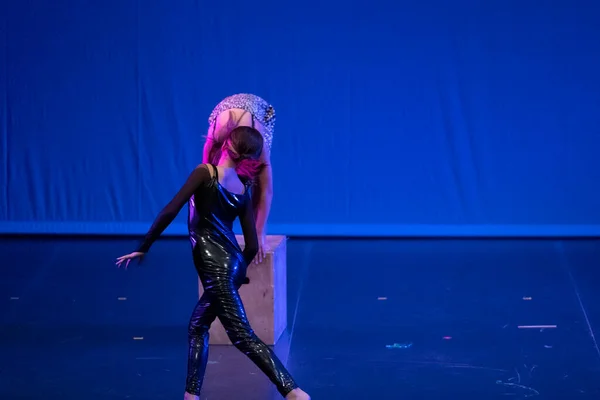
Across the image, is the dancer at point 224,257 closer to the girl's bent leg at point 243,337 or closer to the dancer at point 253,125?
the girl's bent leg at point 243,337

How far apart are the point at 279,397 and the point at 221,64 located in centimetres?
396

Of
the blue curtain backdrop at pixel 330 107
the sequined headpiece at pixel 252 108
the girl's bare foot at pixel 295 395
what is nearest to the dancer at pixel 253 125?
the sequined headpiece at pixel 252 108

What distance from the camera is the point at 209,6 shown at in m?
6.80

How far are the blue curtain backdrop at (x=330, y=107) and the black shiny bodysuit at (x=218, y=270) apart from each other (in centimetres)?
378

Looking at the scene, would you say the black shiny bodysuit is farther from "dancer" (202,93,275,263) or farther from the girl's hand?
"dancer" (202,93,275,263)

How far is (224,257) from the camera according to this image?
309cm

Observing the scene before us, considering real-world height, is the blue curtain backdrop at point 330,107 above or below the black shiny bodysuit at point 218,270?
above

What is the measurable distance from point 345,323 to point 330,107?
107 inches

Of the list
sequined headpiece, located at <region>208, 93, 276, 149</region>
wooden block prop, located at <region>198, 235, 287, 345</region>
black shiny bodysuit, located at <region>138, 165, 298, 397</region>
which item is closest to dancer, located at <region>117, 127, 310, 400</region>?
black shiny bodysuit, located at <region>138, 165, 298, 397</region>

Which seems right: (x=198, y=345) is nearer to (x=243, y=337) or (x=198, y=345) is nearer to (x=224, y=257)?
(x=243, y=337)

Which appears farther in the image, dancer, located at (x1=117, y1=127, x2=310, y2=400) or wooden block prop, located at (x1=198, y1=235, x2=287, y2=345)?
wooden block prop, located at (x1=198, y1=235, x2=287, y2=345)

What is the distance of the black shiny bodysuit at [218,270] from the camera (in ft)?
9.86

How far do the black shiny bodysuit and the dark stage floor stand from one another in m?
0.35

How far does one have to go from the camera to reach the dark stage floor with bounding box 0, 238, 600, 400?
352cm
